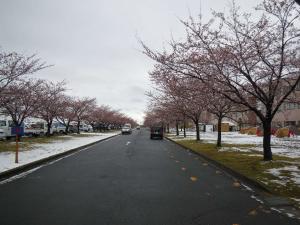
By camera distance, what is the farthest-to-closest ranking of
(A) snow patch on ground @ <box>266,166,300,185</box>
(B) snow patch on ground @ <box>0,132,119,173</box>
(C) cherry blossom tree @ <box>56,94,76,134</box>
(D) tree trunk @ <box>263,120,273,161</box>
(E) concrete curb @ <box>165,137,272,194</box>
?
(C) cherry blossom tree @ <box>56,94,76,134</box>, (D) tree trunk @ <box>263,120,273,161</box>, (B) snow patch on ground @ <box>0,132,119,173</box>, (A) snow patch on ground @ <box>266,166,300,185</box>, (E) concrete curb @ <box>165,137,272,194</box>

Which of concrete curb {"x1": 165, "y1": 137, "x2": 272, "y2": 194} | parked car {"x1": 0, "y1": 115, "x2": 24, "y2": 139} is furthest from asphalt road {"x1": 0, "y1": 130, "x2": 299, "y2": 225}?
parked car {"x1": 0, "y1": 115, "x2": 24, "y2": 139}

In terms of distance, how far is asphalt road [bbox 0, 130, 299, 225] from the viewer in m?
6.16

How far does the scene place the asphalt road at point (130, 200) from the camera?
20.2 feet

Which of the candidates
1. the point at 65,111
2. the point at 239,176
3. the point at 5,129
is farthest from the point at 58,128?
the point at 239,176

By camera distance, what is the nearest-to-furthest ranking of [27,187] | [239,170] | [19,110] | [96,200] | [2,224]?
[2,224] < [96,200] < [27,187] < [239,170] < [19,110]

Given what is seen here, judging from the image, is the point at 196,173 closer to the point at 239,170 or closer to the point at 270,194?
the point at 239,170

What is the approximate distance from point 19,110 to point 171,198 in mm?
27766

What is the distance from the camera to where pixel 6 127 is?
34812mm

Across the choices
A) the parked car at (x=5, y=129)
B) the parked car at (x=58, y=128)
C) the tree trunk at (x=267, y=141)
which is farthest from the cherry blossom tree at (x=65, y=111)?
the tree trunk at (x=267, y=141)

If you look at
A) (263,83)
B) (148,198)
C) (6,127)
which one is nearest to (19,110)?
(6,127)

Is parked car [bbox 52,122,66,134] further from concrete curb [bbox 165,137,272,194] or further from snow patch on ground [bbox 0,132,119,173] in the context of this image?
concrete curb [bbox 165,137,272,194]

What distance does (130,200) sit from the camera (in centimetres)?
765

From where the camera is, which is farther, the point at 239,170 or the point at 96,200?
the point at 239,170

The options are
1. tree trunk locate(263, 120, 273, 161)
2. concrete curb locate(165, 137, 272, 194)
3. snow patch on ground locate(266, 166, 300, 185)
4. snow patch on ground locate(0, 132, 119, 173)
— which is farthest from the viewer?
tree trunk locate(263, 120, 273, 161)
